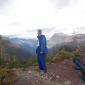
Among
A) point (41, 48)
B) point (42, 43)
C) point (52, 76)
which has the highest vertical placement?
point (42, 43)

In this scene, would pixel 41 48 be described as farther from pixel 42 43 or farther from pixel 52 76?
pixel 52 76

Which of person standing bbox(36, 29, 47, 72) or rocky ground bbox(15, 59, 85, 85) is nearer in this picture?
rocky ground bbox(15, 59, 85, 85)

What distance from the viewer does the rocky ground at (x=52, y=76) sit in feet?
36.2

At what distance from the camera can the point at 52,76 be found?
11.7m

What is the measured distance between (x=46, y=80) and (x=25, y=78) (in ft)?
2.75

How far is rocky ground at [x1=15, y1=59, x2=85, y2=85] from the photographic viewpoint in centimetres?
1103

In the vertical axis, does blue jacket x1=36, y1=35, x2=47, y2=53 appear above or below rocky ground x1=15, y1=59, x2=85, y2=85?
above

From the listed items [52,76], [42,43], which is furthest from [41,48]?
[52,76]

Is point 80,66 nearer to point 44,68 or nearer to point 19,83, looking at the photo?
point 44,68

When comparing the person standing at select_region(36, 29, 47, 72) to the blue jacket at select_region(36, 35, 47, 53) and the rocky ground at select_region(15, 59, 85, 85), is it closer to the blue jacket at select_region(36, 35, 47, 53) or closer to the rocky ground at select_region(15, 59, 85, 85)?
the blue jacket at select_region(36, 35, 47, 53)

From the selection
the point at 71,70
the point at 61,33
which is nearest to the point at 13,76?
the point at 71,70

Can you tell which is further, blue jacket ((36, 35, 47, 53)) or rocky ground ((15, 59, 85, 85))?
blue jacket ((36, 35, 47, 53))

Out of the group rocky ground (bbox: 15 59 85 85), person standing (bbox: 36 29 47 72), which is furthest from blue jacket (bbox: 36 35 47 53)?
rocky ground (bbox: 15 59 85 85)

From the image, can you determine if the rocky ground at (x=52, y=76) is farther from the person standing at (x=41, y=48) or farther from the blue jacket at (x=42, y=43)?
the blue jacket at (x=42, y=43)
